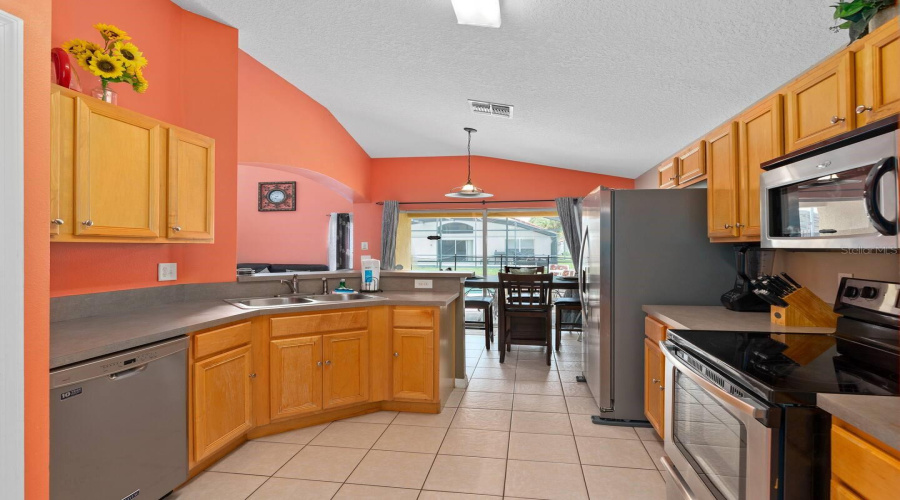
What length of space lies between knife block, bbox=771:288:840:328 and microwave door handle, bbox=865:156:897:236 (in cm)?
81

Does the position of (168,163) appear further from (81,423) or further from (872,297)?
(872,297)

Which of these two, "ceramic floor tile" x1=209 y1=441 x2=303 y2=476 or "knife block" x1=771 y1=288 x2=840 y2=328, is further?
"ceramic floor tile" x1=209 y1=441 x2=303 y2=476

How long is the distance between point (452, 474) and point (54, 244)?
7.43ft

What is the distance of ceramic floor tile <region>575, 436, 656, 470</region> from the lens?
2.26 m

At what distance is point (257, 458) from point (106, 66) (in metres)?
2.10

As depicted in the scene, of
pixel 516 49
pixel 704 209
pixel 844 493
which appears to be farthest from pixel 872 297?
pixel 516 49

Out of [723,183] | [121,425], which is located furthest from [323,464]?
[723,183]

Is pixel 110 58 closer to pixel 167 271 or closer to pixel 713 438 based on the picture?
pixel 167 271

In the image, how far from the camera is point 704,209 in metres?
2.67

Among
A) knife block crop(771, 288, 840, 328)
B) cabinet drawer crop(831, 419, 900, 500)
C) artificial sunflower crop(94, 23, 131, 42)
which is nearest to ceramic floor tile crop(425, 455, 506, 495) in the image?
cabinet drawer crop(831, 419, 900, 500)

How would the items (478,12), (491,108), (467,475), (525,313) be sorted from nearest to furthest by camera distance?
(467,475), (478,12), (491,108), (525,313)

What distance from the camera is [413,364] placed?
2887 mm

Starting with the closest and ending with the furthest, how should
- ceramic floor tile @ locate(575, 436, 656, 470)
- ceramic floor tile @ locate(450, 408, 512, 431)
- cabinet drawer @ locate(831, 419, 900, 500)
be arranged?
cabinet drawer @ locate(831, 419, 900, 500), ceramic floor tile @ locate(575, 436, 656, 470), ceramic floor tile @ locate(450, 408, 512, 431)

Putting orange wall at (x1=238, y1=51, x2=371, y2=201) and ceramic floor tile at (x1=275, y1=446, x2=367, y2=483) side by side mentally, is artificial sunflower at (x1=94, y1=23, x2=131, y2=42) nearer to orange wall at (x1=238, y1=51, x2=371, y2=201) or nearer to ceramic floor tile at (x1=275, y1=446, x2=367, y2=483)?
orange wall at (x1=238, y1=51, x2=371, y2=201)
